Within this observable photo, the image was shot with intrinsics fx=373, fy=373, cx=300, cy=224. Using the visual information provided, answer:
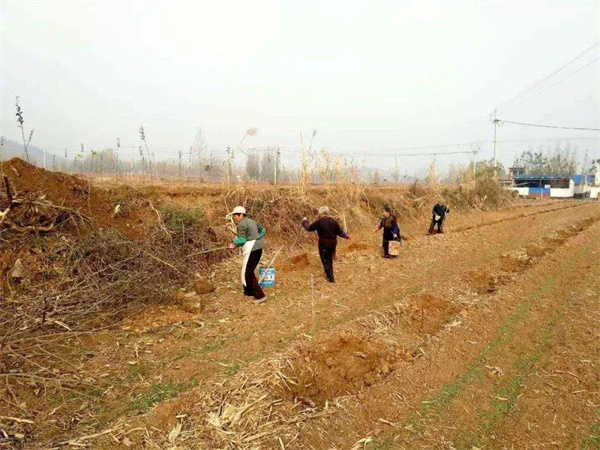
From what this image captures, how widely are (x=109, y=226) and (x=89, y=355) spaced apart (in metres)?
4.55

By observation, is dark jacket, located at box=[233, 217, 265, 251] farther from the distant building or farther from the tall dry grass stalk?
the distant building

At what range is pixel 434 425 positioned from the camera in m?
3.38

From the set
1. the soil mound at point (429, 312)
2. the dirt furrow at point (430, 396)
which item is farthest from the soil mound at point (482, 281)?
the dirt furrow at point (430, 396)

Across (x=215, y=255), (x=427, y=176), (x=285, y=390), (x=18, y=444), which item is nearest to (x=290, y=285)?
(x=215, y=255)

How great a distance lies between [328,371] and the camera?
4355mm

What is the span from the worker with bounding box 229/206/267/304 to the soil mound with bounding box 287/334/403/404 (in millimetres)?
2204

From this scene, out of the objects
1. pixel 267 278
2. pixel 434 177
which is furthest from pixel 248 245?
pixel 434 177

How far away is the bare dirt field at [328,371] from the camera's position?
3.29 metres

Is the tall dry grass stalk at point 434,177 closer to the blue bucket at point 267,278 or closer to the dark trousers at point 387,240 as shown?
the dark trousers at point 387,240

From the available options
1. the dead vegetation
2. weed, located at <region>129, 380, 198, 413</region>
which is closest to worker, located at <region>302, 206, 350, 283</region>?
the dead vegetation

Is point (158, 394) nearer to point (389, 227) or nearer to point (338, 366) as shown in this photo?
point (338, 366)

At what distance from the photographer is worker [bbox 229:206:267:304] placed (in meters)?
6.54

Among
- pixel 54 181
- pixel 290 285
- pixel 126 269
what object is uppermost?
pixel 54 181

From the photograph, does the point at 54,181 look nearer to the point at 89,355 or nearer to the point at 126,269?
the point at 126,269
